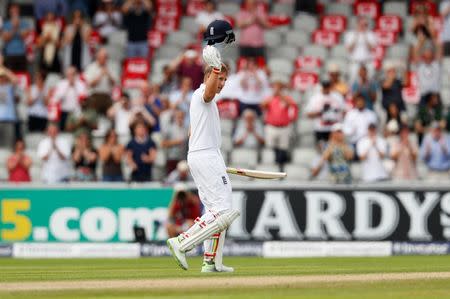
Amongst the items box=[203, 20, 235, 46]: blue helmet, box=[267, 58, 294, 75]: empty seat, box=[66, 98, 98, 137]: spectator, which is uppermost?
box=[203, 20, 235, 46]: blue helmet

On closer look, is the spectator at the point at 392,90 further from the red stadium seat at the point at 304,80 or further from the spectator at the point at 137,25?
the spectator at the point at 137,25

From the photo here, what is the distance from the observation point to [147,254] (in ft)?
62.7

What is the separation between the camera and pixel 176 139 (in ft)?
67.8

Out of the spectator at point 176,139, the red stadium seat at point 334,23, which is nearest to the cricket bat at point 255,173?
the spectator at point 176,139

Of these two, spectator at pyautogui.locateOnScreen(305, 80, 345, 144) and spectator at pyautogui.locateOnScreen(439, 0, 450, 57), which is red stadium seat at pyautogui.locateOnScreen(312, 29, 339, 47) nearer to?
spectator at pyautogui.locateOnScreen(439, 0, 450, 57)

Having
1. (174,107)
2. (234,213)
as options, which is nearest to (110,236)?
(174,107)

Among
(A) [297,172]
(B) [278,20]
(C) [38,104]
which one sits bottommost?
(A) [297,172]

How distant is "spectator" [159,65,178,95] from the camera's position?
72.8 feet

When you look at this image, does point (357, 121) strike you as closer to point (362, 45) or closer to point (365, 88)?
point (365, 88)

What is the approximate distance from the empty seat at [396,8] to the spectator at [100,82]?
584 cm

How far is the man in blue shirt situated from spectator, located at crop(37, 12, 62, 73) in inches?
283

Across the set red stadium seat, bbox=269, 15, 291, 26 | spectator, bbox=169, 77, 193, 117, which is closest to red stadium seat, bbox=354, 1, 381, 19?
red stadium seat, bbox=269, 15, 291, 26

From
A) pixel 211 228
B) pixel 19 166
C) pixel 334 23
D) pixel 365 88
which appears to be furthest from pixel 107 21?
pixel 211 228

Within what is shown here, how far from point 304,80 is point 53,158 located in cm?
504
